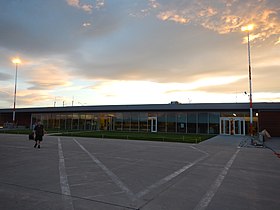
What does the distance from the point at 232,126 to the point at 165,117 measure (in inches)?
447

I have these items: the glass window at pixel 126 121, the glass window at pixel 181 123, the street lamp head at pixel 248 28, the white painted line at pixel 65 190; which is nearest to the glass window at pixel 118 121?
the glass window at pixel 126 121

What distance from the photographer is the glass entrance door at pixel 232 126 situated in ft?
109

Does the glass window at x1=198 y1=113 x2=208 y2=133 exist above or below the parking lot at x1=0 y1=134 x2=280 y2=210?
above

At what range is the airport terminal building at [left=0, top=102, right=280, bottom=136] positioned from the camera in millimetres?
31094

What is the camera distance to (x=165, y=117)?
3850cm

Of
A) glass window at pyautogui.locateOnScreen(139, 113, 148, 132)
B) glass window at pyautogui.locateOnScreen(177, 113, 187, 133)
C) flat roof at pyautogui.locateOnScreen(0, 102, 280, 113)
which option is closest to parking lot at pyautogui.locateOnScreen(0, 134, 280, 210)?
flat roof at pyautogui.locateOnScreen(0, 102, 280, 113)

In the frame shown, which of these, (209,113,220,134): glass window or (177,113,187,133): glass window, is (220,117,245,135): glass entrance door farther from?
(177,113,187,133): glass window

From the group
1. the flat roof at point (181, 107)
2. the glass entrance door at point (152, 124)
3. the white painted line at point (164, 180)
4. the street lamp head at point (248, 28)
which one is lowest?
the white painted line at point (164, 180)

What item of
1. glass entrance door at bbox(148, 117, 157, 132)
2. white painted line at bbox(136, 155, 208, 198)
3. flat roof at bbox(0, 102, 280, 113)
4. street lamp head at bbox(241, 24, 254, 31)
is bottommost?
white painted line at bbox(136, 155, 208, 198)

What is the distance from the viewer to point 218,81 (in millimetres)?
32438

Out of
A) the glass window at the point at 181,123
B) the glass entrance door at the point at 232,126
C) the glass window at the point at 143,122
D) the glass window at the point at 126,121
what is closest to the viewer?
the glass entrance door at the point at 232,126

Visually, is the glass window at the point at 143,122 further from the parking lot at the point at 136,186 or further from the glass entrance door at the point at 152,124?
the parking lot at the point at 136,186

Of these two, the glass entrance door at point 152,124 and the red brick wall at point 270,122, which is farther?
the glass entrance door at point 152,124

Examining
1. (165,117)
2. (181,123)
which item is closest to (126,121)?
(165,117)
